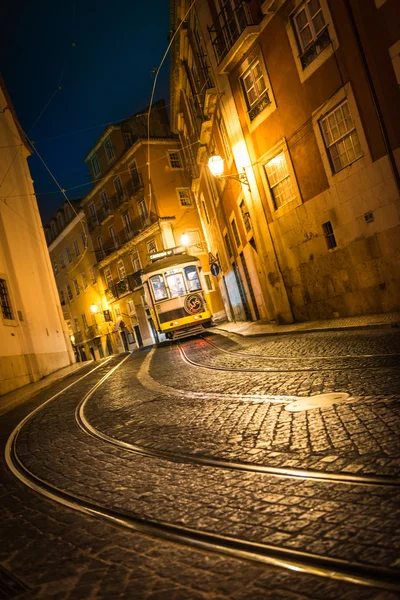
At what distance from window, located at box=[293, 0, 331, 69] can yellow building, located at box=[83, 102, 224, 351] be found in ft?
78.4

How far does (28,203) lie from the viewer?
91.2 ft

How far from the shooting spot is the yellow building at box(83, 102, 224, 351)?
39.6 meters

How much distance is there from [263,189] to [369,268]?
5570 millimetres

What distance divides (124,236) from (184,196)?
6.79 m

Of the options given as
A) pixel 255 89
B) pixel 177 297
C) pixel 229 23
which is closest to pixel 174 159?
pixel 177 297

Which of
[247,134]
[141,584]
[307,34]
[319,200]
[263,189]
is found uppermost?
[307,34]

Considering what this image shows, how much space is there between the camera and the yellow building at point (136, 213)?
3956 cm

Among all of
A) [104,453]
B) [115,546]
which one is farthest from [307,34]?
[115,546]

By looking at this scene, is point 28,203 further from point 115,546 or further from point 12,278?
point 115,546

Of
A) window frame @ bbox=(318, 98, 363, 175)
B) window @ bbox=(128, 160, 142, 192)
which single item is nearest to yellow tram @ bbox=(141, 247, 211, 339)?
window frame @ bbox=(318, 98, 363, 175)

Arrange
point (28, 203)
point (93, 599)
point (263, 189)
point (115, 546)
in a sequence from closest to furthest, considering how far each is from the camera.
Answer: point (93, 599) → point (115, 546) → point (263, 189) → point (28, 203)

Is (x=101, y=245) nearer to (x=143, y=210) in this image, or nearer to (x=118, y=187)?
(x=118, y=187)

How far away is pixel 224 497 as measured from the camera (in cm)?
345

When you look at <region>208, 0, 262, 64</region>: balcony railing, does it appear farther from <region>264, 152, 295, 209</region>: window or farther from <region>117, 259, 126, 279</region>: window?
<region>117, 259, 126, 279</region>: window
